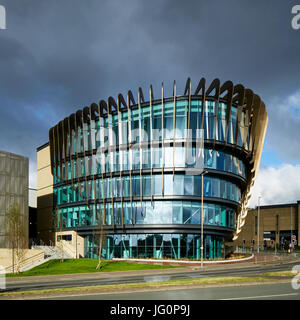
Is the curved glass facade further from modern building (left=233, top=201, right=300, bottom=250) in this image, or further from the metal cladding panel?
modern building (left=233, top=201, right=300, bottom=250)

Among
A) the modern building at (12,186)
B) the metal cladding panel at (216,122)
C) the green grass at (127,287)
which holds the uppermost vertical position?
the metal cladding panel at (216,122)

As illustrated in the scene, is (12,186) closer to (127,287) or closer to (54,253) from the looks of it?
(54,253)

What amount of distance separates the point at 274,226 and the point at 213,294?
101053 mm

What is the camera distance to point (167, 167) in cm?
5400

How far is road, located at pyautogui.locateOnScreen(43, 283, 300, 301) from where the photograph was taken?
18516mm

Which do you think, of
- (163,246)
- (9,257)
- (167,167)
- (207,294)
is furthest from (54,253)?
(207,294)

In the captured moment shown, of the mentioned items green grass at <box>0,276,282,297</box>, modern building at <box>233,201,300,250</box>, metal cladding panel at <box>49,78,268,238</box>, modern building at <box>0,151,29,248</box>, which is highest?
metal cladding panel at <box>49,78,268,238</box>

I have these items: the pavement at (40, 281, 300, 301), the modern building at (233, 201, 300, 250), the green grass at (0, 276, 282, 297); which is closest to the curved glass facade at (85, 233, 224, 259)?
the green grass at (0, 276, 282, 297)

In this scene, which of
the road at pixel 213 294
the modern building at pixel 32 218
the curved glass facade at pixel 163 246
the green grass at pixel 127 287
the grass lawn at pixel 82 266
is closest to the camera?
the road at pixel 213 294

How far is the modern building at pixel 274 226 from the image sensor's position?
356ft

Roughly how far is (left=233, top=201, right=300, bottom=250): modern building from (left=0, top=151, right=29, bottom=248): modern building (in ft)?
227

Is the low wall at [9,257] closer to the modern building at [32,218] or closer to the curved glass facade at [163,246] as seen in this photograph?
the curved glass facade at [163,246]

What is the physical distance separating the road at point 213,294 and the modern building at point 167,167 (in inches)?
1260

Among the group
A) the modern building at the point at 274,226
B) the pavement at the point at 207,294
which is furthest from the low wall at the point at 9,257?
the modern building at the point at 274,226
